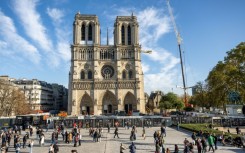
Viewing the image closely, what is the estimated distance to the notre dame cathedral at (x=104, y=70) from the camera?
240 ft

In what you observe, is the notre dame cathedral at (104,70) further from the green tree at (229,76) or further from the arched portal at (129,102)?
the green tree at (229,76)

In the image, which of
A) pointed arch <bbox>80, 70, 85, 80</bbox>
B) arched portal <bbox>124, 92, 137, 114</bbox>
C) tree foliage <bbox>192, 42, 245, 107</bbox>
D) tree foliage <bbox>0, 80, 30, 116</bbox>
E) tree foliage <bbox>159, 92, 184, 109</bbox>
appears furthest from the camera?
tree foliage <bbox>159, 92, 184, 109</bbox>

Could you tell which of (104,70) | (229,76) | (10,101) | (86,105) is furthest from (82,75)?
(229,76)

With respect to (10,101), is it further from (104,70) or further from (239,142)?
(239,142)

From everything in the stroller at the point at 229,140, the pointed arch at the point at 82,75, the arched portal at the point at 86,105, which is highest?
the pointed arch at the point at 82,75

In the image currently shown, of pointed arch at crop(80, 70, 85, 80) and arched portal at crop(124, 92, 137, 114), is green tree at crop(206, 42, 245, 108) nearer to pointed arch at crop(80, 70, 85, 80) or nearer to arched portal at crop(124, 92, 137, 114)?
arched portal at crop(124, 92, 137, 114)

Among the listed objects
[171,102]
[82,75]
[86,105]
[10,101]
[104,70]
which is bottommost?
[86,105]

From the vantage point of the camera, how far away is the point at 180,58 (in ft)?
267

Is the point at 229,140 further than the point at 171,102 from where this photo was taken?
No

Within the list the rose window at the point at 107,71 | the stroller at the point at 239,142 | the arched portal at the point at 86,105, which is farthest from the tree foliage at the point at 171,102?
the stroller at the point at 239,142

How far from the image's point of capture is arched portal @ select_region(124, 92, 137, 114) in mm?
73875

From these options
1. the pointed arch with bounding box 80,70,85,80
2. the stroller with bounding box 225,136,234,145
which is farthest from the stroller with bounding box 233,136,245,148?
the pointed arch with bounding box 80,70,85,80

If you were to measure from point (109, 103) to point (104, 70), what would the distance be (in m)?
9.77

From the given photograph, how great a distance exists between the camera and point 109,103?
7512cm
